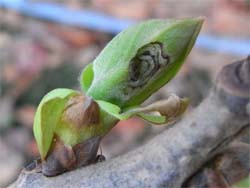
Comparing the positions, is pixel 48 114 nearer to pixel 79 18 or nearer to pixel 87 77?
pixel 87 77

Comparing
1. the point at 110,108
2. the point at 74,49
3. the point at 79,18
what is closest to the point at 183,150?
the point at 110,108

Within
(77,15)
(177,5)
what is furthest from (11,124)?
(177,5)

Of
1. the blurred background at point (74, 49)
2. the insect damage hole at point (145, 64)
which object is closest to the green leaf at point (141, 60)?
the insect damage hole at point (145, 64)

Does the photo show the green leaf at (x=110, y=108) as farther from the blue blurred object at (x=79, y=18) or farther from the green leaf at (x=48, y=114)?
the blue blurred object at (x=79, y=18)

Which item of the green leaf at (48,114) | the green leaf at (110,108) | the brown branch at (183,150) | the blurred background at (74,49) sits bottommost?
the brown branch at (183,150)

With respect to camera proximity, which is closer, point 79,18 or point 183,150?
point 183,150
